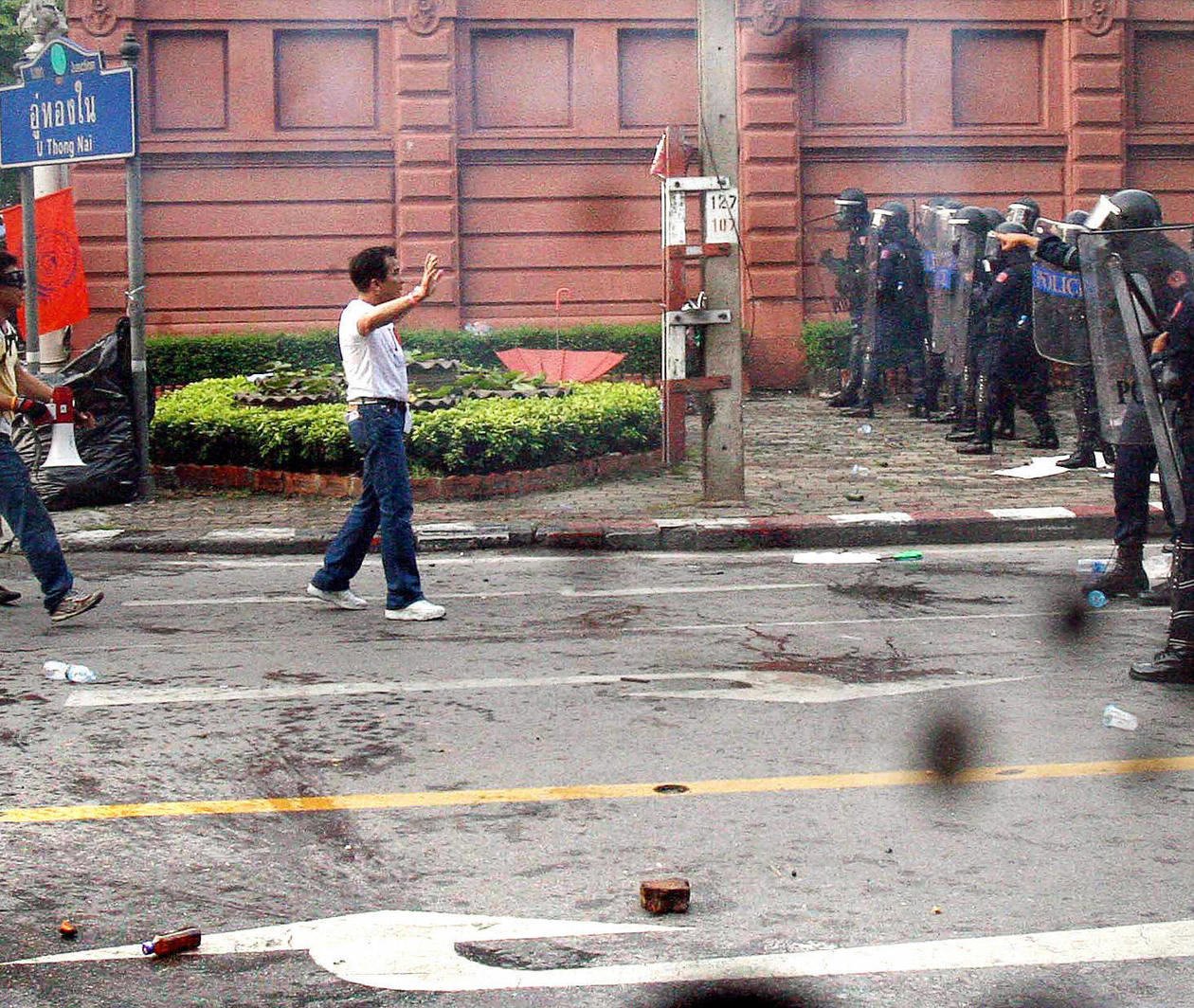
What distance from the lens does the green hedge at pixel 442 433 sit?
12680 millimetres

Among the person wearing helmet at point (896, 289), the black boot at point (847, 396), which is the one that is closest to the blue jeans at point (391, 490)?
the person wearing helmet at point (896, 289)

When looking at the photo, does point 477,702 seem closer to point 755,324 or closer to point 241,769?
point 241,769

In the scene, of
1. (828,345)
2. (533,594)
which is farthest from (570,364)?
(533,594)

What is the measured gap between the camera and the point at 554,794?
5320 mm

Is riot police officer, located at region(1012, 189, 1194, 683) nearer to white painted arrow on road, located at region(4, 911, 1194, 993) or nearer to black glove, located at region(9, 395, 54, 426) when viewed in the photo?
white painted arrow on road, located at region(4, 911, 1194, 993)

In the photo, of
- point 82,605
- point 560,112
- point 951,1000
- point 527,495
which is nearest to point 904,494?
point 527,495

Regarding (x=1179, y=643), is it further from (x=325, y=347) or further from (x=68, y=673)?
(x=325, y=347)

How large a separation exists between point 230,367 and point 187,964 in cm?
1816

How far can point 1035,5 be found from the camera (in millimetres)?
22625

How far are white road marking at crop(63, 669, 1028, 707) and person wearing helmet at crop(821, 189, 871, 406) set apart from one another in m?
11.2

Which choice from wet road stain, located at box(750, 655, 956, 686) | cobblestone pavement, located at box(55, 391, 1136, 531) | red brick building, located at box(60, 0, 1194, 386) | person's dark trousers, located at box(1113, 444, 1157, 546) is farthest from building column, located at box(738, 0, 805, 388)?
wet road stain, located at box(750, 655, 956, 686)

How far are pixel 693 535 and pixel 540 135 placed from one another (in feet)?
40.0

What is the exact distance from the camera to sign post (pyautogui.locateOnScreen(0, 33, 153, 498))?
41.6 feet

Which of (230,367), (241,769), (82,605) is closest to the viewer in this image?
(241,769)
